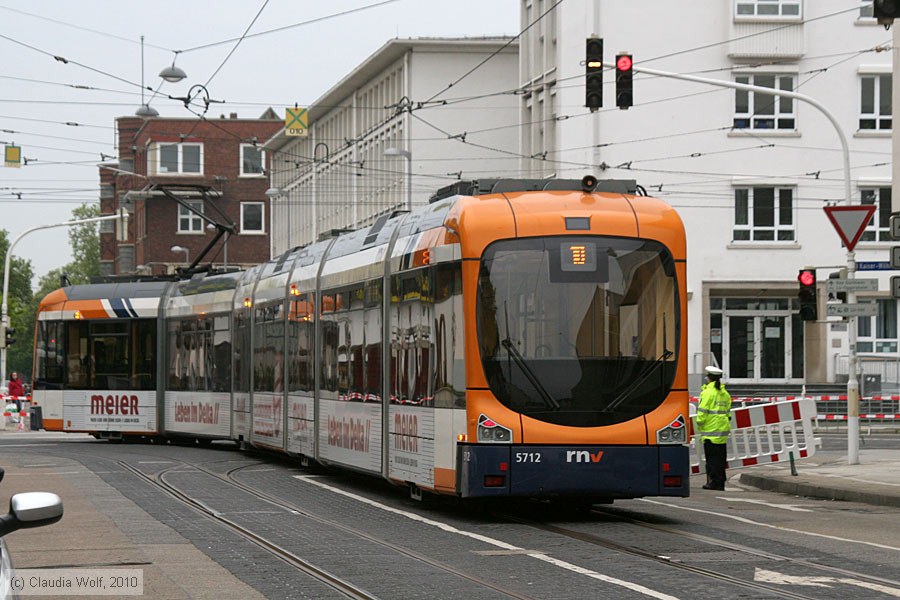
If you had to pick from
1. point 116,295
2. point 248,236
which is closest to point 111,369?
point 116,295

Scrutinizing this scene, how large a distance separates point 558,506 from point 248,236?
8573 centimetres

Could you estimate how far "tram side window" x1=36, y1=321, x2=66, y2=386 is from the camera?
33719mm

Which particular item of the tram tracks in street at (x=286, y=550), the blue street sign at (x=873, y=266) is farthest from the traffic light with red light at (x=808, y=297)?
the tram tracks in street at (x=286, y=550)

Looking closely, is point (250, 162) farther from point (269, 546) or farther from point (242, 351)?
point (269, 546)

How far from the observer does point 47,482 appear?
22.1 meters

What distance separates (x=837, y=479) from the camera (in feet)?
73.8

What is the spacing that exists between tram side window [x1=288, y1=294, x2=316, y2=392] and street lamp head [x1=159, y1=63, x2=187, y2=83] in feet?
41.9

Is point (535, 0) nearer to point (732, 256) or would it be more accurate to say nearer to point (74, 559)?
point (732, 256)

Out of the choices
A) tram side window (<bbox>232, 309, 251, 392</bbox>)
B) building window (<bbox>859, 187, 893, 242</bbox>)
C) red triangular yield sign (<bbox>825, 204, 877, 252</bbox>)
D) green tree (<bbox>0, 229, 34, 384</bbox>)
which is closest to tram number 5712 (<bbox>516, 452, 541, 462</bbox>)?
red triangular yield sign (<bbox>825, 204, 877, 252</bbox>)

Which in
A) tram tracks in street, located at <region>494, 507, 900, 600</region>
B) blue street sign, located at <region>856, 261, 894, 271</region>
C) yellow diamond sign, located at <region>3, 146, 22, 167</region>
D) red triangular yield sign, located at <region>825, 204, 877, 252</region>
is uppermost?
yellow diamond sign, located at <region>3, 146, 22, 167</region>

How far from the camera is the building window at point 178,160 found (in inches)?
3963

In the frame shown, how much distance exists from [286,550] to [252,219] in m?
90.1

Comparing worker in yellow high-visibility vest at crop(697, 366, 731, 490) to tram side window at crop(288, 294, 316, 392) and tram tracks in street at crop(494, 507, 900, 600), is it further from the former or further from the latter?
tram tracks in street at crop(494, 507, 900, 600)

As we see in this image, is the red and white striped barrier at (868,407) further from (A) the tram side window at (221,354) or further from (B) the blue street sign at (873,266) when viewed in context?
(B) the blue street sign at (873,266)
